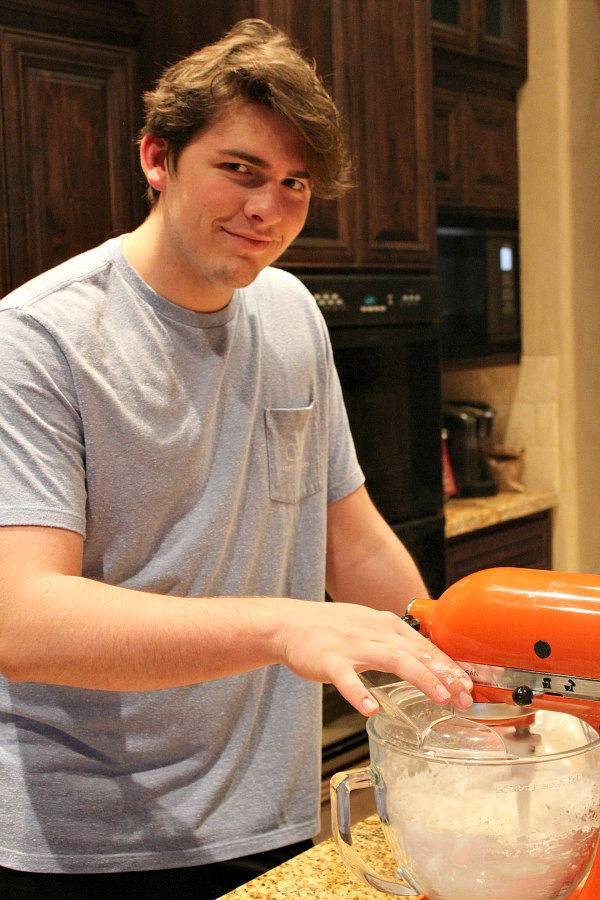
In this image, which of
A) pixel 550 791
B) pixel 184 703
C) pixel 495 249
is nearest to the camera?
pixel 550 791

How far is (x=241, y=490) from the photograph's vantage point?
4.08ft

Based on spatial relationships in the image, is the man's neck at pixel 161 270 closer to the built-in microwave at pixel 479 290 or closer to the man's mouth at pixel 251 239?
the man's mouth at pixel 251 239

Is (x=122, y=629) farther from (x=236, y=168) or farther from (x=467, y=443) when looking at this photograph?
(x=467, y=443)

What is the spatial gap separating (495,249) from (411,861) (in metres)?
2.84

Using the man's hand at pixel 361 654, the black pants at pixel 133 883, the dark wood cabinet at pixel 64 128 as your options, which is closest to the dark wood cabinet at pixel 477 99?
the dark wood cabinet at pixel 64 128

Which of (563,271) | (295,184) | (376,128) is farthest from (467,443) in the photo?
(295,184)

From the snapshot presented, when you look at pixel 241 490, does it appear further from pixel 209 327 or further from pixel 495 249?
pixel 495 249

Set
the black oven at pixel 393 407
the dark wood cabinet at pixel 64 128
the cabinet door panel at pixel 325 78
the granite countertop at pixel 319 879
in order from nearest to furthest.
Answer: the granite countertop at pixel 319 879 → the dark wood cabinet at pixel 64 128 → the cabinet door panel at pixel 325 78 → the black oven at pixel 393 407

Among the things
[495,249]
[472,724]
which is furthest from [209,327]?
[495,249]

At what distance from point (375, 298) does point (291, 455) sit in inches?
49.8

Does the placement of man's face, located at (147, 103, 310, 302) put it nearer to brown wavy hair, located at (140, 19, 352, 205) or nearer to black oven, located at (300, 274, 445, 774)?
brown wavy hair, located at (140, 19, 352, 205)

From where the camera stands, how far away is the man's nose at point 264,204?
1.13 metres

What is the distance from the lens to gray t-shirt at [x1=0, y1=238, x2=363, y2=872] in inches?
42.1

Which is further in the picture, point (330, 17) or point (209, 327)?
point (330, 17)
